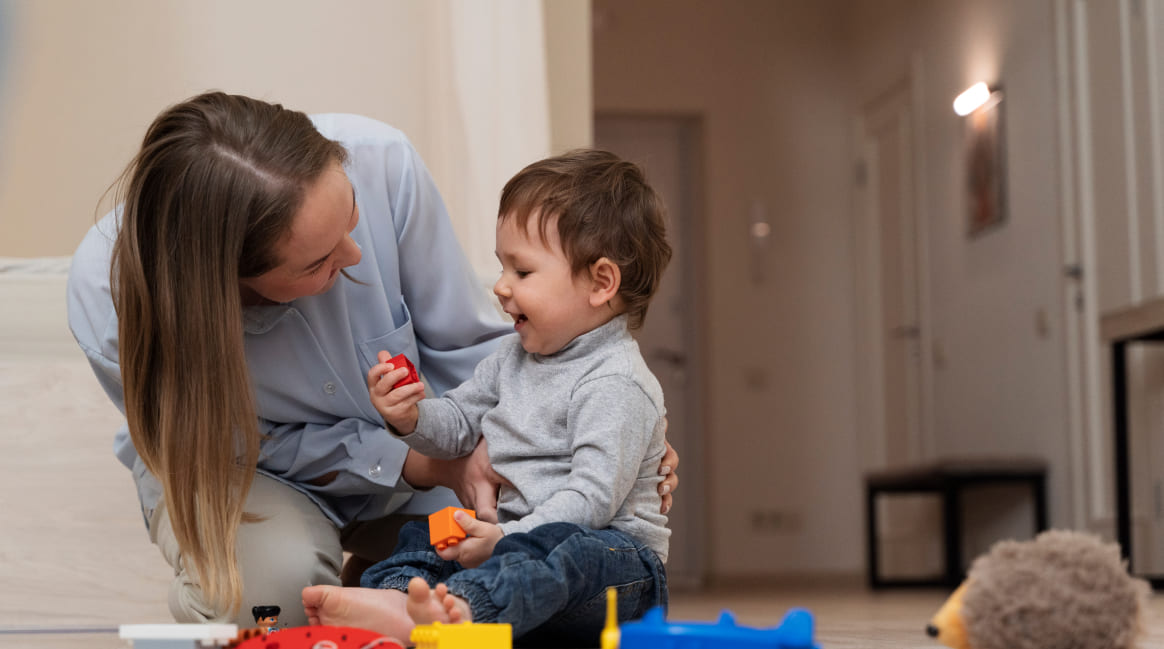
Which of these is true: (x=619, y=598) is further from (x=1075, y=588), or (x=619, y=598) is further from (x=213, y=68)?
(x=213, y=68)

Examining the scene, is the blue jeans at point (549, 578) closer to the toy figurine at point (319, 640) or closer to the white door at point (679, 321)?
the toy figurine at point (319, 640)

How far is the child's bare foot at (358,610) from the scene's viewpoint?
1235 millimetres

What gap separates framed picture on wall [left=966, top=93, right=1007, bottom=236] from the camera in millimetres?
5172

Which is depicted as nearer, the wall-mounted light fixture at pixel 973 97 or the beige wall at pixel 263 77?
the beige wall at pixel 263 77

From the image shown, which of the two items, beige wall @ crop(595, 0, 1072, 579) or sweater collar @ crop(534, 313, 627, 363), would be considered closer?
sweater collar @ crop(534, 313, 627, 363)

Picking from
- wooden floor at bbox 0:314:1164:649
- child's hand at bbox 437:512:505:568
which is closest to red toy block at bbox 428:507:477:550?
child's hand at bbox 437:512:505:568

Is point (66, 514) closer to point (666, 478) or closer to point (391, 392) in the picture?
point (391, 392)

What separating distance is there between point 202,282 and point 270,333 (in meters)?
0.27

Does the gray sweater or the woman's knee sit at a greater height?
the gray sweater

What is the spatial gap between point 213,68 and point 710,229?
A: 4.11m

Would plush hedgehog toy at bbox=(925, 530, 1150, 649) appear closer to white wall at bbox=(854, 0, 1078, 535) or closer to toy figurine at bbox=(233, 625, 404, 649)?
toy figurine at bbox=(233, 625, 404, 649)

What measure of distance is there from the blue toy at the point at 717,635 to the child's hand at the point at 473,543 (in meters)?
0.38

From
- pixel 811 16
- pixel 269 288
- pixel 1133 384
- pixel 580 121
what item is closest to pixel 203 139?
pixel 269 288

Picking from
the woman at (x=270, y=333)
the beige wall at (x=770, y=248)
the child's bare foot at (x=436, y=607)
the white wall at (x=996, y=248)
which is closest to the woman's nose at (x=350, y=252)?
the woman at (x=270, y=333)
